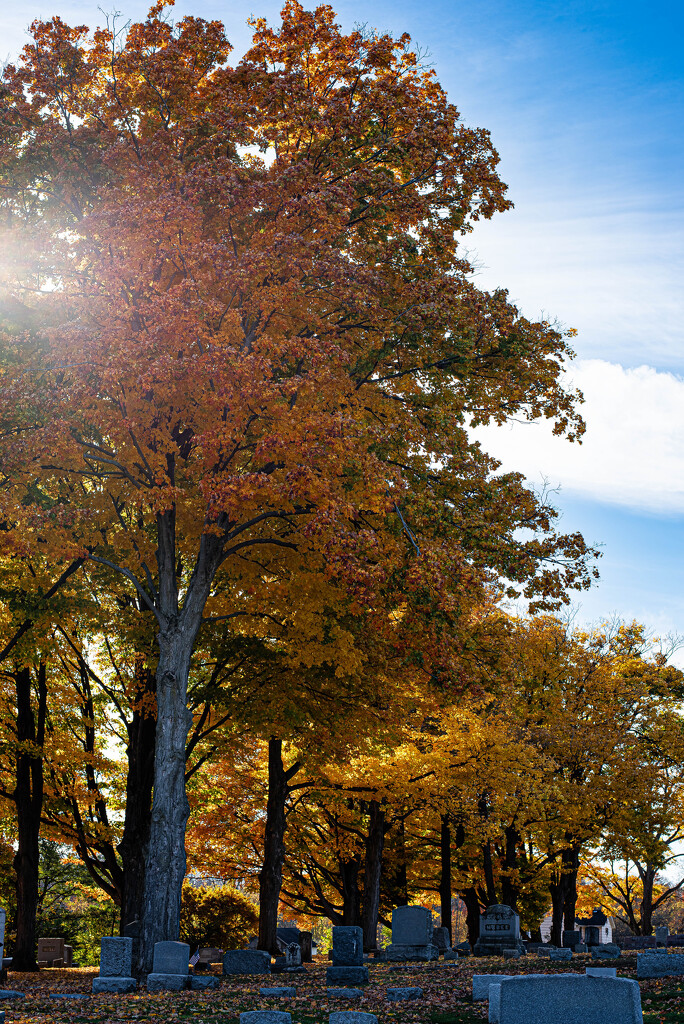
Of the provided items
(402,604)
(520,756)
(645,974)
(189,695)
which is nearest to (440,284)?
(402,604)

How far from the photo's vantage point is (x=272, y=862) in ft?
72.8

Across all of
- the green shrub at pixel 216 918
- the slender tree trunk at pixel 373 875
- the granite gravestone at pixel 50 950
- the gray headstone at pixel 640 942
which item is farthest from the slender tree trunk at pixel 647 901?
the granite gravestone at pixel 50 950

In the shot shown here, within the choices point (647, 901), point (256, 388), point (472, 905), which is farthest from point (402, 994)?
point (647, 901)

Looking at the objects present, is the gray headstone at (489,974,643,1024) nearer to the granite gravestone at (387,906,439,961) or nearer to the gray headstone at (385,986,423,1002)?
the gray headstone at (385,986,423,1002)

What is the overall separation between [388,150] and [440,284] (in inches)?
106

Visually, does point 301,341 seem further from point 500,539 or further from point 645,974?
point 645,974

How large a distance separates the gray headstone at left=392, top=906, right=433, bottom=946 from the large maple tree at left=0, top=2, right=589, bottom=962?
1055cm

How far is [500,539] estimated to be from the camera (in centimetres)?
1455

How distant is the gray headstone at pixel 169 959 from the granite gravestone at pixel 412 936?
1013cm

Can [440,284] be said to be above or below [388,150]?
below

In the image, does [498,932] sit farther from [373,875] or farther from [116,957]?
[116,957]

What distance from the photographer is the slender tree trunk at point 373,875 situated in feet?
80.4

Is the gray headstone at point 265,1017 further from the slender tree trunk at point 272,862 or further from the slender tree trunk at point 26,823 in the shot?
the slender tree trunk at point 26,823

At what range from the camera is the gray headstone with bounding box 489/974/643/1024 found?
6.60 m
